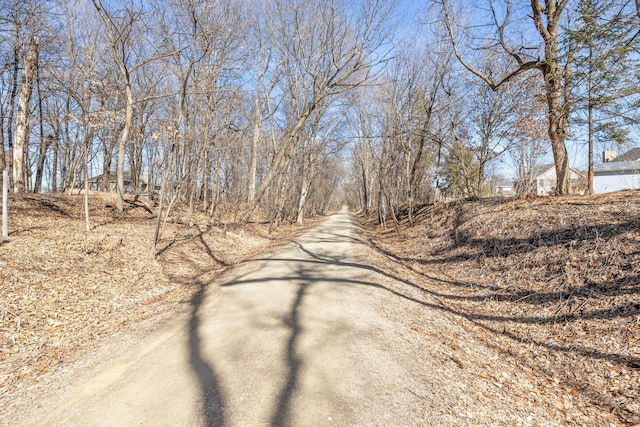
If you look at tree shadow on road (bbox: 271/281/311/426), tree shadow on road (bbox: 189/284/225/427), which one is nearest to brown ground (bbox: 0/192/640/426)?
tree shadow on road (bbox: 189/284/225/427)

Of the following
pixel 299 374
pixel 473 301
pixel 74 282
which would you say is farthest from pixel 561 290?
pixel 74 282

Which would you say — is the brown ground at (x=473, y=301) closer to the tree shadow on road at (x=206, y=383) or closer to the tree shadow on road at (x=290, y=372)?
the tree shadow on road at (x=206, y=383)

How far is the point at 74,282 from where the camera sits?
570 cm

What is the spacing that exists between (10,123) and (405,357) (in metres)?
21.7

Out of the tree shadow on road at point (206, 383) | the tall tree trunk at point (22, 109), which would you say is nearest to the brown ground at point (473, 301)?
the tree shadow on road at point (206, 383)

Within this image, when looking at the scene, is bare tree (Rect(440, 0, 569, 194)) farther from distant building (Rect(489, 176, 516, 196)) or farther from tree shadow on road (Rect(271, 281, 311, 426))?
tree shadow on road (Rect(271, 281, 311, 426))

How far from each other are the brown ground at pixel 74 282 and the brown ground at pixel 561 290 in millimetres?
4604

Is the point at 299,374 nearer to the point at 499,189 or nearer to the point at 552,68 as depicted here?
the point at 552,68

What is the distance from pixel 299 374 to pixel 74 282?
4877 mm

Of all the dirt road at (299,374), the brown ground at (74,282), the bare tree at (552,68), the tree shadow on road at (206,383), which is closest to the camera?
the tree shadow on road at (206,383)

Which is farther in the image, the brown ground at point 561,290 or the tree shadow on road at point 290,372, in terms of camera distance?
the brown ground at point 561,290

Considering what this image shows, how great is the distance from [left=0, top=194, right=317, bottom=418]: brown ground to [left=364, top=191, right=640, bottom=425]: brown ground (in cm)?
460

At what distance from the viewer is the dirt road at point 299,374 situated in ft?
8.70

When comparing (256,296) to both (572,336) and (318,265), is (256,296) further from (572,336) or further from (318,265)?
(572,336)
